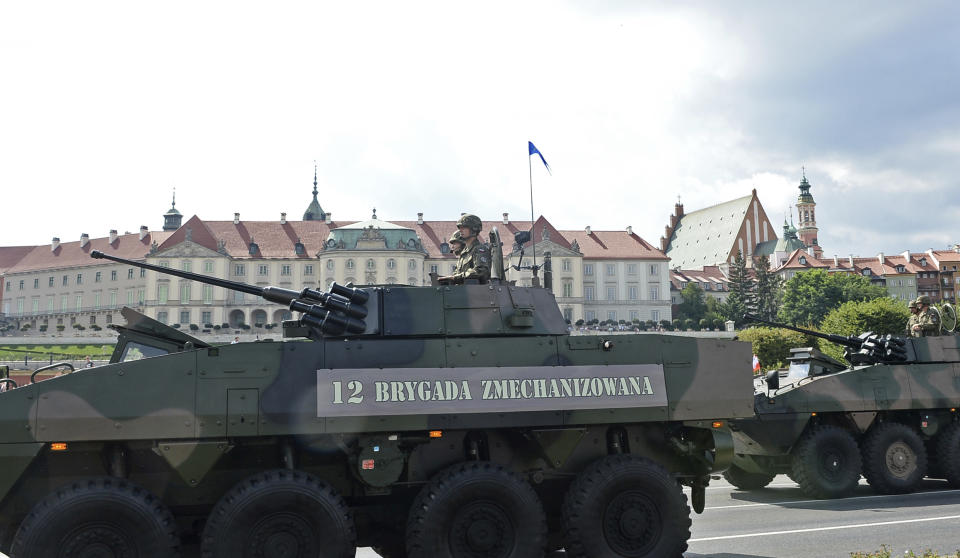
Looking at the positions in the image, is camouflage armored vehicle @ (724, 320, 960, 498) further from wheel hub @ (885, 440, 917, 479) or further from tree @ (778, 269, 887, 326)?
tree @ (778, 269, 887, 326)

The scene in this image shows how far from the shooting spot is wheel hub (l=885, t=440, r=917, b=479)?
13.8 metres

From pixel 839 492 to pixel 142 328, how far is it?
1086 centimetres

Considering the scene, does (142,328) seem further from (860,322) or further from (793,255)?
(793,255)

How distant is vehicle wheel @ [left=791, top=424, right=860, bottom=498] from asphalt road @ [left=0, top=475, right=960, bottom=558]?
0.28 metres

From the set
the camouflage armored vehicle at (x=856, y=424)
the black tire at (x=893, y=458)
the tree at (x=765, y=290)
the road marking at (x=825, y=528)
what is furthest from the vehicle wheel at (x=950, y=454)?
the tree at (x=765, y=290)

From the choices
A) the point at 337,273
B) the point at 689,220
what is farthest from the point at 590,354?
the point at 689,220

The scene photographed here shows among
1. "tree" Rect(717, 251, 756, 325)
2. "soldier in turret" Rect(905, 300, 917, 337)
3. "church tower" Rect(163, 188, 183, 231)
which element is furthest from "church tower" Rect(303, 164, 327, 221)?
"soldier in turret" Rect(905, 300, 917, 337)

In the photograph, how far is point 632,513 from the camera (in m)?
8.23

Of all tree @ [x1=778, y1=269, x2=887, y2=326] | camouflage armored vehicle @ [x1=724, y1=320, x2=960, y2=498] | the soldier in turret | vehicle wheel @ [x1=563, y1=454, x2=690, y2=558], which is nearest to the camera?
vehicle wheel @ [x1=563, y1=454, x2=690, y2=558]

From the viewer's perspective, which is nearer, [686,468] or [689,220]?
[686,468]

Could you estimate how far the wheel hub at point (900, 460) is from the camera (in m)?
13.8

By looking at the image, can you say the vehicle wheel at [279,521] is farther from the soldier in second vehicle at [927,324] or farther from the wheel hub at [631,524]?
the soldier in second vehicle at [927,324]

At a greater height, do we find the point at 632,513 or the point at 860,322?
the point at 860,322

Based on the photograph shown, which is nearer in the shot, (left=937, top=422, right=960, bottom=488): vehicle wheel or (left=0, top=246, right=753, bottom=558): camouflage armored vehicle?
(left=0, top=246, right=753, bottom=558): camouflage armored vehicle
